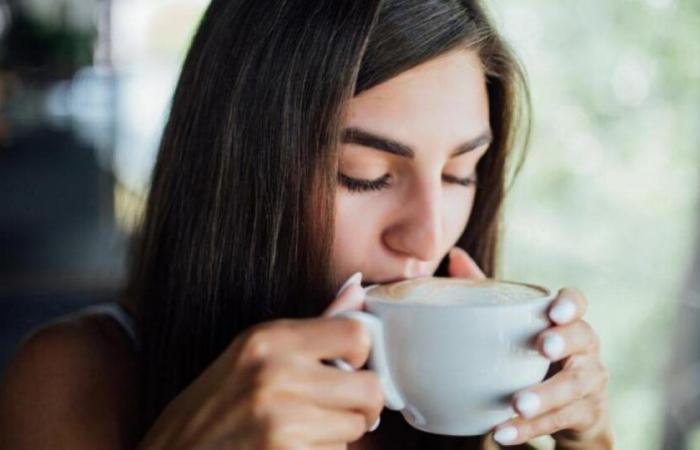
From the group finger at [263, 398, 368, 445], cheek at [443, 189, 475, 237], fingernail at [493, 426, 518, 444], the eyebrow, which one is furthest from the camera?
cheek at [443, 189, 475, 237]

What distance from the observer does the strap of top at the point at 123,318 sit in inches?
44.4

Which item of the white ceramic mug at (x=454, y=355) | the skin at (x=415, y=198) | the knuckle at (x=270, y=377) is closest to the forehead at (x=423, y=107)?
the skin at (x=415, y=198)

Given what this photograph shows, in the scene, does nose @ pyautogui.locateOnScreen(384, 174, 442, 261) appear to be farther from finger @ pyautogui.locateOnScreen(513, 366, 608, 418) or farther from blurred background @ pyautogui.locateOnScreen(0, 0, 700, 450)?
blurred background @ pyautogui.locateOnScreen(0, 0, 700, 450)

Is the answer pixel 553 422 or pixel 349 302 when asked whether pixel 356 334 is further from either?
pixel 553 422

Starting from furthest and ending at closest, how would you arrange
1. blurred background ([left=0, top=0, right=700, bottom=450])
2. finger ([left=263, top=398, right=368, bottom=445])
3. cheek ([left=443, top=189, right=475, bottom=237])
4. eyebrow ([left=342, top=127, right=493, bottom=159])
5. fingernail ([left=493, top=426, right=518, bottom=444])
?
1. blurred background ([left=0, top=0, right=700, bottom=450])
2. cheek ([left=443, top=189, right=475, bottom=237])
3. eyebrow ([left=342, top=127, right=493, bottom=159])
4. fingernail ([left=493, top=426, right=518, bottom=444])
5. finger ([left=263, top=398, right=368, bottom=445])

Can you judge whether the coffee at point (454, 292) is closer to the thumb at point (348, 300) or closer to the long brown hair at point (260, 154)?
the thumb at point (348, 300)

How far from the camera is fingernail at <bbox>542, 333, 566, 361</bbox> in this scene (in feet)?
2.38

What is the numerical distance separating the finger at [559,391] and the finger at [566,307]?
7 centimetres

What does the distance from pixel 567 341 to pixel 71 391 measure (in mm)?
641

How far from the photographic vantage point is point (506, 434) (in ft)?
2.57

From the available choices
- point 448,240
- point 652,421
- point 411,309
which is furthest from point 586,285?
point 411,309

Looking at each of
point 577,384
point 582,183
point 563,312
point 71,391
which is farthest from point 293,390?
point 582,183

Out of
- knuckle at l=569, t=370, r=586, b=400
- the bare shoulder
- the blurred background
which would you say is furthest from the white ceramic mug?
the blurred background

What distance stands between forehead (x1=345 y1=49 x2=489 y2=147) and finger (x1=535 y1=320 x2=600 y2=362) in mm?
271
